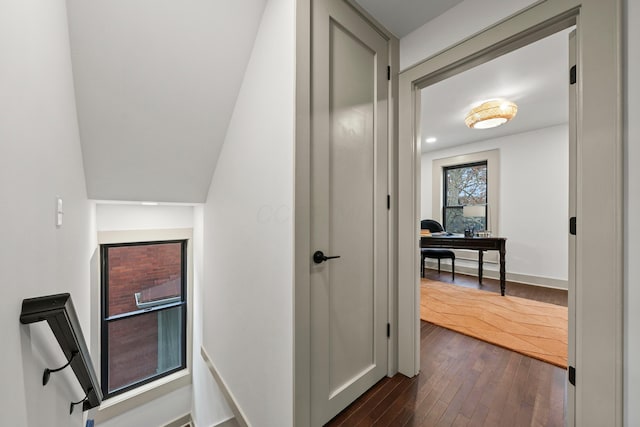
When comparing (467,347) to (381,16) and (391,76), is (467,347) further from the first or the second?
(381,16)

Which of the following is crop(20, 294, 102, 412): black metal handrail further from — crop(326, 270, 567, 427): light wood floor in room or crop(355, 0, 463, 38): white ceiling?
crop(355, 0, 463, 38): white ceiling

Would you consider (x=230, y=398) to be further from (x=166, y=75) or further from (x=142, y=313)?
(x=166, y=75)

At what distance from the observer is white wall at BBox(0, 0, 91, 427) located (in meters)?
0.58

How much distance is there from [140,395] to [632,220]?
4565 millimetres

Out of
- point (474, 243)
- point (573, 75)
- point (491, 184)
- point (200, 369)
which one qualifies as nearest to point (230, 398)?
point (200, 369)

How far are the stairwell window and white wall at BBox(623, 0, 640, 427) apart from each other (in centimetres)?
389

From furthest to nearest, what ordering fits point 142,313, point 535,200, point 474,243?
point 535,200, point 474,243, point 142,313

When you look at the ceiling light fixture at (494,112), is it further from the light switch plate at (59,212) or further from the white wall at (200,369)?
the light switch plate at (59,212)

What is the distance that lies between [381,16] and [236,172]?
4.86 feet

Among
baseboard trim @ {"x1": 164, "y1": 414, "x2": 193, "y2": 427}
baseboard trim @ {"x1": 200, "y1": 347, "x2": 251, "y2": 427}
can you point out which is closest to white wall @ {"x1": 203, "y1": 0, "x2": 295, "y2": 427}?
baseboard trim @ {"x1": 200, "y1": 347, "x2": 251, "y2": 427}

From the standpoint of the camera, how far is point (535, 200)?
13.4 ft

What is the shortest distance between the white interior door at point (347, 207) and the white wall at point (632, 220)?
1.11m

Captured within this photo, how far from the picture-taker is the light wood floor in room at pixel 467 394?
144cm

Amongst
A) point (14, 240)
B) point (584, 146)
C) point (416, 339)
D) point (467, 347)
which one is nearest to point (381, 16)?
point (584, 146)
